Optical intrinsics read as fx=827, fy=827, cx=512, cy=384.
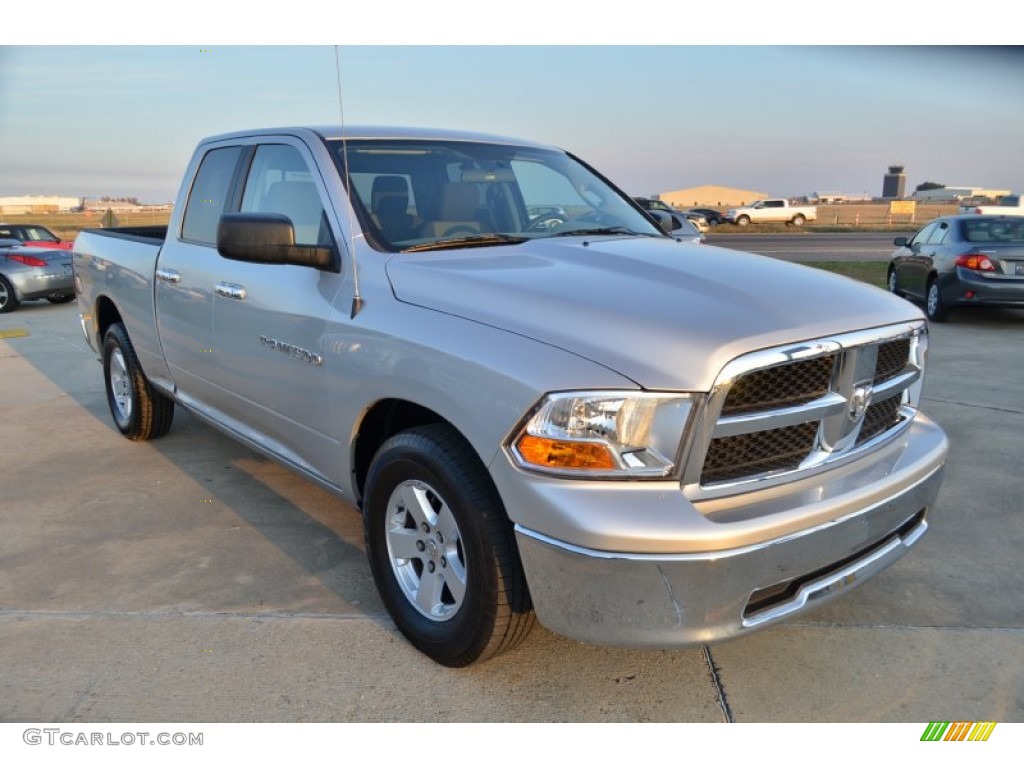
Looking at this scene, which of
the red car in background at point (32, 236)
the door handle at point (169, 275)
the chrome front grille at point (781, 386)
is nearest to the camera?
the chrome front grille at point (781, 386)

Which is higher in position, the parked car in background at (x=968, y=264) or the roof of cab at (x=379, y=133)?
the roof of cab at (x=379, y=133)

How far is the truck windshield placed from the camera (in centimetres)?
339

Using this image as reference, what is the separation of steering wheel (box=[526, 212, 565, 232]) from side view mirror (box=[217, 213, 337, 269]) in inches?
38.0

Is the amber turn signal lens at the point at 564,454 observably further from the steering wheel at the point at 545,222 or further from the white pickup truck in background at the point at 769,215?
the white pickup truck in background at the point at 769,215

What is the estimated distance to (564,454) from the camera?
235 cm

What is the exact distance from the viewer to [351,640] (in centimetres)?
311

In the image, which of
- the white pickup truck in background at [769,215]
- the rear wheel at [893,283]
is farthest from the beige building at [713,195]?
the rear wheel at [893,283]

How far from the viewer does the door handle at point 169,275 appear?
14.6ft

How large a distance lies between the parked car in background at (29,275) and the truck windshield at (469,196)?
476 inches

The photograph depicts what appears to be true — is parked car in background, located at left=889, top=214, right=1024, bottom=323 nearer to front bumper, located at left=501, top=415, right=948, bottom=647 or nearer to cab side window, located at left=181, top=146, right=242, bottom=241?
front bumper, located at left=501, top=415, right=948, bottom=647

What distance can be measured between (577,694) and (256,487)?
266cm

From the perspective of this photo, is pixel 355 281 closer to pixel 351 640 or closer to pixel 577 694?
pixel 351 640

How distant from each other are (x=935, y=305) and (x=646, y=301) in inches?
387
